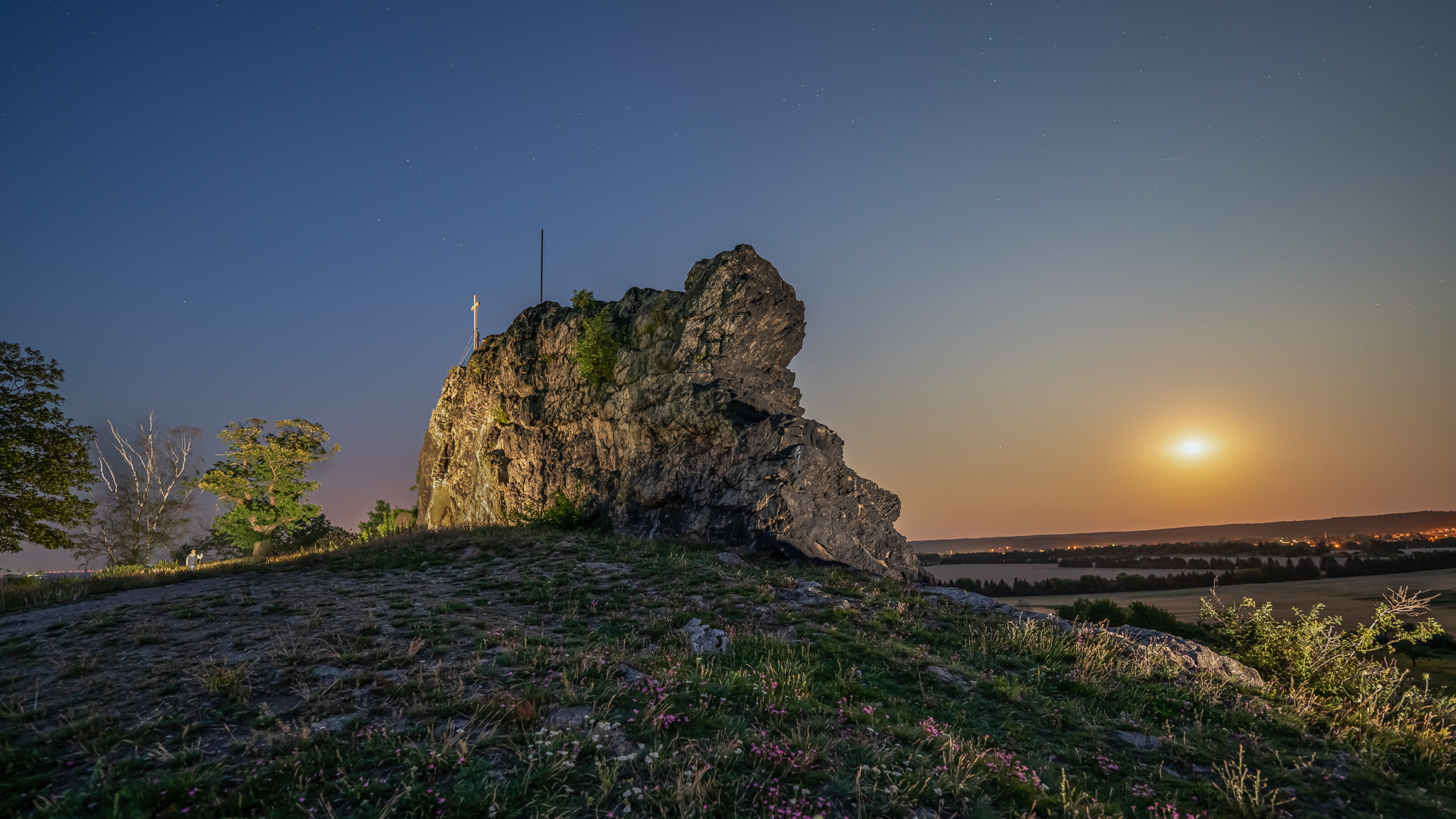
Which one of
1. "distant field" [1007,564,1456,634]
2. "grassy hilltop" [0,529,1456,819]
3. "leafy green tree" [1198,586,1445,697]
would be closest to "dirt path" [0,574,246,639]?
"grassy hilltop" [0,529,1456,819]

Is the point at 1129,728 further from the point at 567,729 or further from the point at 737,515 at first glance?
the point at 737,515

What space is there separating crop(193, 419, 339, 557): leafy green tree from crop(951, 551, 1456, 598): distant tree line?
4590 centimetres

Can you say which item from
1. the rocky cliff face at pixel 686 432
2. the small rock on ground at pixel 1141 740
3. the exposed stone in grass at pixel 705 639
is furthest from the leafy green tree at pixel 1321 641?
the exposed stone in grass at pixel 705 639

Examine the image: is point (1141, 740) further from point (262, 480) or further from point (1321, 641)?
point (262, 480)

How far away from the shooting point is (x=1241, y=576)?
39344mm

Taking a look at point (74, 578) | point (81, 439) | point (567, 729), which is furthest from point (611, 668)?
point (81, 439)

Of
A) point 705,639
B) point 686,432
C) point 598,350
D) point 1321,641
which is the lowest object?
point 1321,641

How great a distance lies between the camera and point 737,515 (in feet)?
67.2

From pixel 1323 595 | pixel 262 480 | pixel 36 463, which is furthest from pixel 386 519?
pixel 1323 595

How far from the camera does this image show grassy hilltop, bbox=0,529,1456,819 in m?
4.54

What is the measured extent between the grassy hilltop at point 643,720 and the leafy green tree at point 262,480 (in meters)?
26.8

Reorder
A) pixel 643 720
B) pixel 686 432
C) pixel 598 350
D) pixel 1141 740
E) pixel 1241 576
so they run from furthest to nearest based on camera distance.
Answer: pixel 1241 576 → pixel 598 350 → pixel 686 432 → pixel 1141 740 → pixel 643 720

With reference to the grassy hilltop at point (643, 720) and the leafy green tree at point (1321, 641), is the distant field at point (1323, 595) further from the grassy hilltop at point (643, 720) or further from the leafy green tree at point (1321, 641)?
the grassy hilltop at point (643, 720)

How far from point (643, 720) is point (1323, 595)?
43380 millimetres
